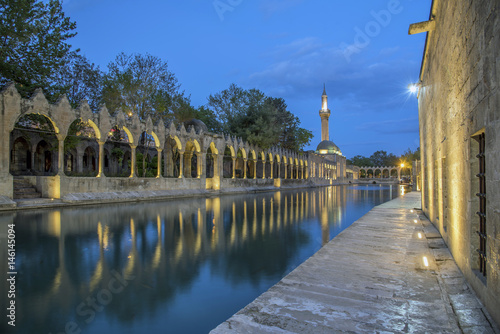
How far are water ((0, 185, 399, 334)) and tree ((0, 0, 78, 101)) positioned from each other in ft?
36.3

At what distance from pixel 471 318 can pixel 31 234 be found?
8.29m

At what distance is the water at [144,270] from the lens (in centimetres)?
323

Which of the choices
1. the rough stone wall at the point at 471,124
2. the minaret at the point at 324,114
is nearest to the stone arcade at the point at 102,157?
the rough stone wall at the point at 471,124

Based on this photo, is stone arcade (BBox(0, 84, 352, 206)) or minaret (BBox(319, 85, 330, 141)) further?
minaret (BBox(319, 85, 330, 141))

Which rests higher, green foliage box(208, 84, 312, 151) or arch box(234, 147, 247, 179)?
green foliage box(208, 84, 312, 151)

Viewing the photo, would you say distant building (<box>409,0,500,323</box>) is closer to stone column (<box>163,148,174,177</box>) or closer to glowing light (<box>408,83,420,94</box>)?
glowing light (<box>408,83,420,94</box>)

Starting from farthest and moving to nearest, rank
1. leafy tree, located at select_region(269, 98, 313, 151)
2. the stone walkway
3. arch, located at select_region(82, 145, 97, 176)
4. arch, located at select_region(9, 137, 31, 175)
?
1. leafy tree, located at select_region(269, 98, 313, 151)
2. arch, located at select_region(82, 145, 97, 176)
3. arch, located at select_region(9, 137, 31, 175)
4. the stone walkway

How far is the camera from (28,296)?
3.71 m

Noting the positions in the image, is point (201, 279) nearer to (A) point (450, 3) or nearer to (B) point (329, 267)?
(B) point (329, 267)

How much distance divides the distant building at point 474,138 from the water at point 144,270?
240 cm

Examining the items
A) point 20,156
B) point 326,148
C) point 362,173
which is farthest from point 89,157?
point 362,173

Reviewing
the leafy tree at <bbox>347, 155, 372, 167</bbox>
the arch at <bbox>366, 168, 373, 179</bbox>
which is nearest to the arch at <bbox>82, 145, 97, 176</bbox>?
the arch at <bbox>366, 168, 373, 179</bbox>

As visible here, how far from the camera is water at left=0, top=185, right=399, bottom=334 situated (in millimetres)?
3234

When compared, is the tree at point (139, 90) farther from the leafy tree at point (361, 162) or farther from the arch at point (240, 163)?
the leafy tree at point (361, 162)
